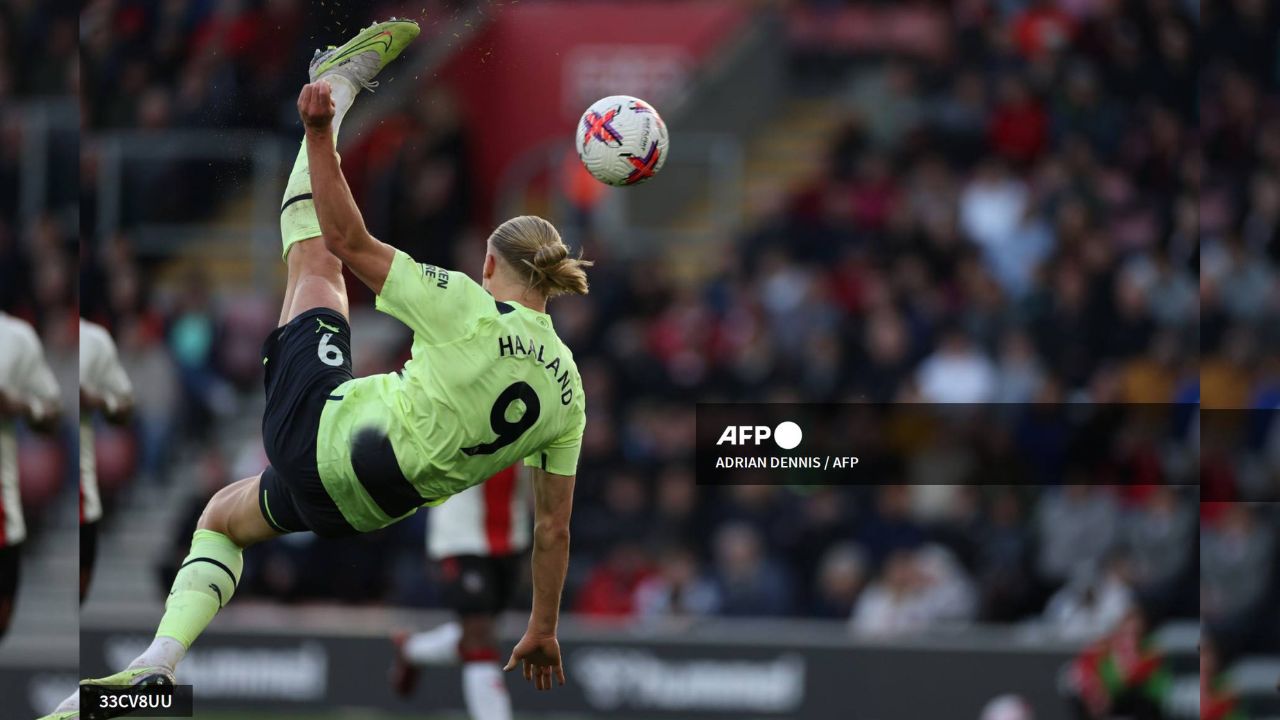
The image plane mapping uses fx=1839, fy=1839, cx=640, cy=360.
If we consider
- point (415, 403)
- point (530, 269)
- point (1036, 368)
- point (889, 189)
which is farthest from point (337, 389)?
point (889, 189)

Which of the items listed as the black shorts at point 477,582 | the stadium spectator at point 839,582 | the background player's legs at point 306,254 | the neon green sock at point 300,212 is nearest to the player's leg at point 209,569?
the background player's legs at point 306,254

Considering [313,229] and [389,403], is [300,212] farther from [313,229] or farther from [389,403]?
[389,403]

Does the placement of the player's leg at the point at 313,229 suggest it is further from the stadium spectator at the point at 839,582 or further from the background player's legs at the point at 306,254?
the stadium spectator at the point at 839,582

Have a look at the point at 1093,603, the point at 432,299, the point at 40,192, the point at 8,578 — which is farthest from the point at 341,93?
the point at 40,192

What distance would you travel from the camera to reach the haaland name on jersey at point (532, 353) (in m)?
7.21

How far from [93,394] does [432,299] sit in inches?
101

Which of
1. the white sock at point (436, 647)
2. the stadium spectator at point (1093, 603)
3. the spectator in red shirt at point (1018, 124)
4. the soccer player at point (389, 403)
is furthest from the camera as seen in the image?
the spectator in red shirt at point (1018, 124)

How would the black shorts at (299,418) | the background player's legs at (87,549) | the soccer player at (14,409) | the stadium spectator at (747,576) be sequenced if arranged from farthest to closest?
the stadium spectator at (747,576), the background player's legs at (87,549), the soccer player at (14,409), the black shorts at (299,418)

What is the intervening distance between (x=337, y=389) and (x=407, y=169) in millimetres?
7221

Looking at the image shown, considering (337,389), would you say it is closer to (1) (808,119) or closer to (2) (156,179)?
(2) (156,179)

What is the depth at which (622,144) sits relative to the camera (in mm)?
7766

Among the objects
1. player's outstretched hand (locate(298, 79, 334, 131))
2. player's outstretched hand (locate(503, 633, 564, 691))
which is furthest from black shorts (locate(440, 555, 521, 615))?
player's outstretched hand (locate(298, 79, 334, 131))

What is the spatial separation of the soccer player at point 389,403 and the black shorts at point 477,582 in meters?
2.87

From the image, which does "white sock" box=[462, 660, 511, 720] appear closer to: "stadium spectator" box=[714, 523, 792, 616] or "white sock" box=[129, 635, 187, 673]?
"white sock" box=[129, 635, 187, 673]
